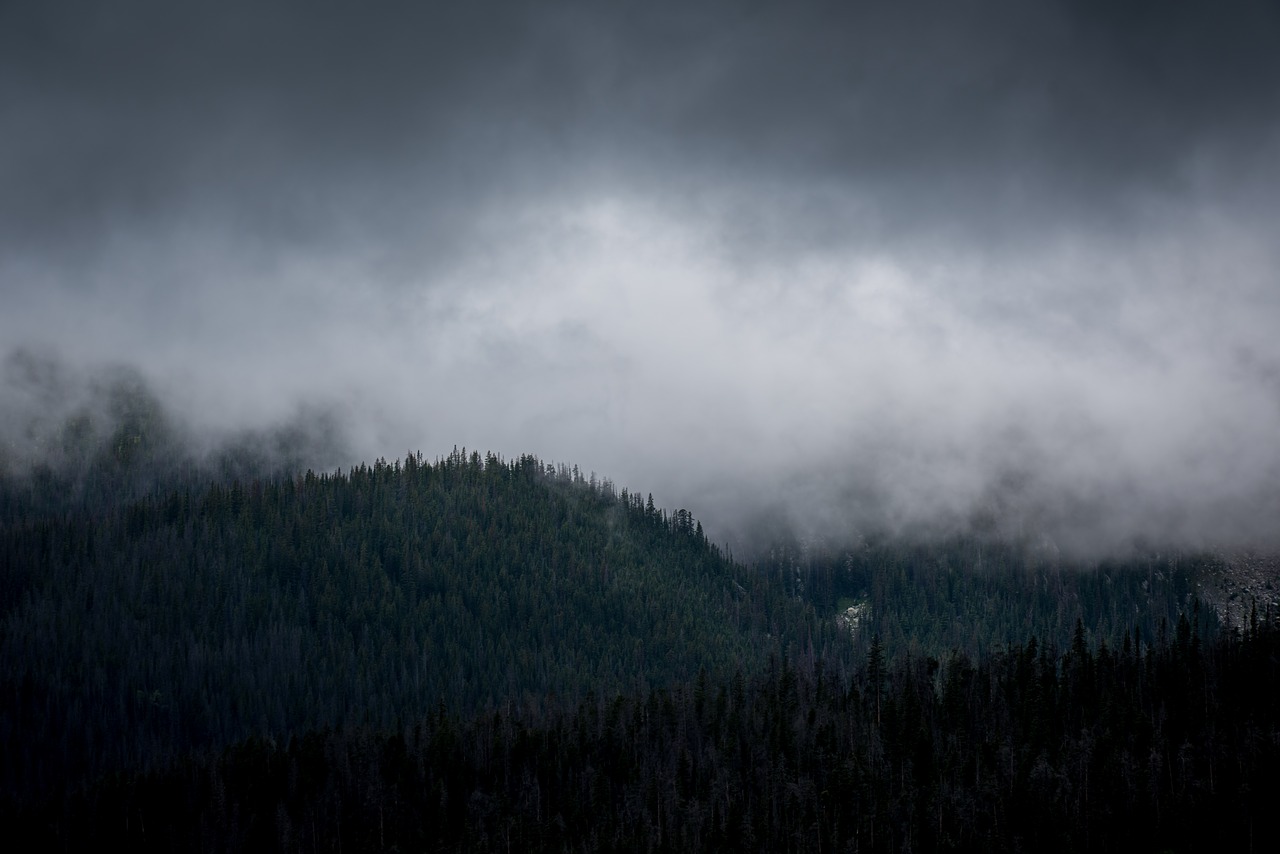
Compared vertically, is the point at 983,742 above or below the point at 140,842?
above

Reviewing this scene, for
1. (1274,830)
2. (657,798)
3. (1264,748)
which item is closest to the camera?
(1274,830)

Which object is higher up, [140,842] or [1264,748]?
[1264,748]

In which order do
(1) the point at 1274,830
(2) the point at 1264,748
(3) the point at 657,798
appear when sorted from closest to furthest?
(1) the point at 1274,830, (2) the point at 1264,748, (3) the point at 657,798

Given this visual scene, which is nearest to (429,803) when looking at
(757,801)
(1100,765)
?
(757,801)

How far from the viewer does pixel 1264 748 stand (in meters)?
182

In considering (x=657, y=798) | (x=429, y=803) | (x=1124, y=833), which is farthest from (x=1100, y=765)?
(x=429, y=803)

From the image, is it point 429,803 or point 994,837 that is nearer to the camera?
point 994,837

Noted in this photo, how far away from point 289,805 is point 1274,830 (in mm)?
132068

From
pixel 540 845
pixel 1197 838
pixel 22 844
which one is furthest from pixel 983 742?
pixel 22 844

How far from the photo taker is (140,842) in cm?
19025

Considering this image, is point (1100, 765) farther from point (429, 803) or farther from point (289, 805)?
point (289, 805)

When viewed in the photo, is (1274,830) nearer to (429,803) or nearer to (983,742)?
(983,742)

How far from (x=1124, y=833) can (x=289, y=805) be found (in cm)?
11462

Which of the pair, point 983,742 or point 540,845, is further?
point 983,742
